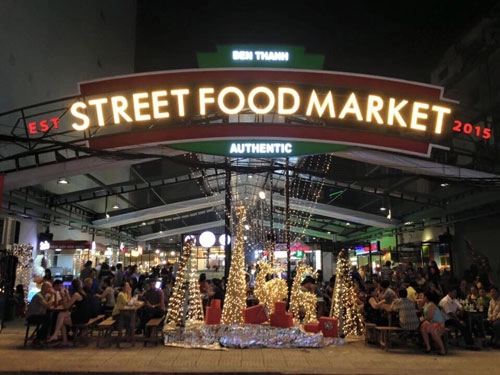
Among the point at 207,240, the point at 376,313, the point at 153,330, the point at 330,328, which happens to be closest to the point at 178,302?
the point at 153,330

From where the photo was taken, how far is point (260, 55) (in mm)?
11742

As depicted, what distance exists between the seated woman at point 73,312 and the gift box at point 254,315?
3.86 m

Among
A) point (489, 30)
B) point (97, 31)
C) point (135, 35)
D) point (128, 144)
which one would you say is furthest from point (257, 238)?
point (128, 144)

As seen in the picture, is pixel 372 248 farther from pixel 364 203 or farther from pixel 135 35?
pixel 135 35

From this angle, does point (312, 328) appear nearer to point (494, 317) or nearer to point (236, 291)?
point (236, 291)

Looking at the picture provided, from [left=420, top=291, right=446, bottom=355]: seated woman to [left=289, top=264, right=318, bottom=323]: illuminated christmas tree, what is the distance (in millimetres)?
3159

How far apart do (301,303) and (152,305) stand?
14.3ft

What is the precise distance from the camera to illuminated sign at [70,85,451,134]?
11.0 m

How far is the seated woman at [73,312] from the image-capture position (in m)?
10.7

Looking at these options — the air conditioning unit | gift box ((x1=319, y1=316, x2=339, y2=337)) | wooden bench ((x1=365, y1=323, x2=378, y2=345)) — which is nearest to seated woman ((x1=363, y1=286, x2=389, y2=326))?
wooden bench ((x1=365, y1=323, x2=378, y2=345))

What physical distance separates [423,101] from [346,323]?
6.07 m

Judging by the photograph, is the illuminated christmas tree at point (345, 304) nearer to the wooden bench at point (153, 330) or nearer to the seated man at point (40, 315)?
the wooden bench at point (153, 330)

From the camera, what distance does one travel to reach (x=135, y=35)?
28.6 m

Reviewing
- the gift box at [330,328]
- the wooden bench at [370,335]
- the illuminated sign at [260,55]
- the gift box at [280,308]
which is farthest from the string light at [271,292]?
the illuminated sign at [260,55]
